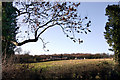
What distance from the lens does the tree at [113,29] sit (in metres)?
12.1

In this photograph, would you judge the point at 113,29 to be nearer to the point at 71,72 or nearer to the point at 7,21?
the point at 71,72

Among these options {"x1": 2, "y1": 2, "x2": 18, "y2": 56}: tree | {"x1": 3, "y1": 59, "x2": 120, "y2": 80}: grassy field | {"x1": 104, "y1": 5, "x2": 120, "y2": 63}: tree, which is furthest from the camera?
{"x1": 104, "y1": 5, "x2": 120, "y2": 63}: tree

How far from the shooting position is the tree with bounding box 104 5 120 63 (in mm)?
12117

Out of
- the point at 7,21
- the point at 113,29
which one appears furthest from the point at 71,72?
the point at 113,29

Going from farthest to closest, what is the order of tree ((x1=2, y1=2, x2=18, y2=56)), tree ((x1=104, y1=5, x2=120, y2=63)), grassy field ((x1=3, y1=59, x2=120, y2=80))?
tree ((x1=104, y1=5, x2=120, y2=63)), tree ((x1=2, y1=2, x2=18, y2=56)), grassy field ((x1=3, y1=59, x2=120, y2=80))

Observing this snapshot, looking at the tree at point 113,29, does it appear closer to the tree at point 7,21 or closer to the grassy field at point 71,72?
the grassy field at point 71,72

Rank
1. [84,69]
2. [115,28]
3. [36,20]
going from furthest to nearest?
[115,28]
[36,20]
[84,69]

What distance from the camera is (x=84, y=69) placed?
9.16 m

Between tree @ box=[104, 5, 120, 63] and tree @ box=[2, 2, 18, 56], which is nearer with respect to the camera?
tree @ box=[2, 2, 18, 56]

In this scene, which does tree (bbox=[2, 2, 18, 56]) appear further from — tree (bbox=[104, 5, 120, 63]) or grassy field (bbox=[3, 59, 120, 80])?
tree (bbox=[104, 5, 120, 63])

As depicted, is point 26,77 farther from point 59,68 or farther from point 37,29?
point 37,29

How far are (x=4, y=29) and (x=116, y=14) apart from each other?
30.0 feet

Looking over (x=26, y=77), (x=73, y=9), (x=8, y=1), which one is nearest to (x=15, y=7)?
(x=8, y=1)

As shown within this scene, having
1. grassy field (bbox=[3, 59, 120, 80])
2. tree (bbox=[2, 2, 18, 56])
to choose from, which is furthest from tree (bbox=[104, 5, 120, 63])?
tree (bbox=[2, 2, 18, 56])
